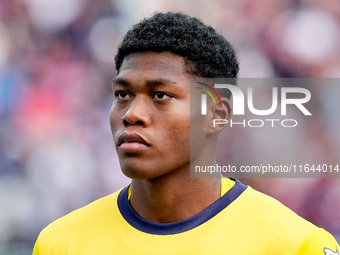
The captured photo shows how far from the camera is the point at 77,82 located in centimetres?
570

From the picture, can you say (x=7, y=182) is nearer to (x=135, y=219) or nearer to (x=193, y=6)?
(x=193, y=6)

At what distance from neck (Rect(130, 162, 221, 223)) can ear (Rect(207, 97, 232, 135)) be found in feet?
0.66

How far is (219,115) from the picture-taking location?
2.45 m

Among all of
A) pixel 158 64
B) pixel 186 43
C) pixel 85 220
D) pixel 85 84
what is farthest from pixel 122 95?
pixel 85 84

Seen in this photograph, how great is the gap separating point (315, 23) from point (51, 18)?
2673 mm

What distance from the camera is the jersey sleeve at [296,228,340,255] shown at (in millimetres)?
2205

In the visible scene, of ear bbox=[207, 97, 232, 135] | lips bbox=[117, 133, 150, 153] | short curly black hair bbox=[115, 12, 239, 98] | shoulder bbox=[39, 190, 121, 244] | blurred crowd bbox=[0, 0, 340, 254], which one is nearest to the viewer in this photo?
lips bbox=[117, 133, 150, 153]

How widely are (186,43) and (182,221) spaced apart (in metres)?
0.71

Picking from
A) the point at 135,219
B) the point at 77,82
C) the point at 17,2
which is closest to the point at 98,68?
the point at 77,82

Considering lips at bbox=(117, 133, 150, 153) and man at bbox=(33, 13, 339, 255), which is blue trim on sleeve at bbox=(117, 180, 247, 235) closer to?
man at bbox=(33, 13, 339, 255)

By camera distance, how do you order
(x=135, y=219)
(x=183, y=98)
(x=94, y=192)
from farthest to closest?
(x=94, y=192), (x=135, y=219), (x=183, y=98)

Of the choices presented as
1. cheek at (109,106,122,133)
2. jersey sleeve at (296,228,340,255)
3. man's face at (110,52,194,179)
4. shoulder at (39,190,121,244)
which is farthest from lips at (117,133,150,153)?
jersey sleeve at (296,228,340,255)

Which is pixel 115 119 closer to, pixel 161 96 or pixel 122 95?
pixel 122 95

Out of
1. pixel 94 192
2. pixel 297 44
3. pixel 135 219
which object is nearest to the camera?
pixel 135 219
